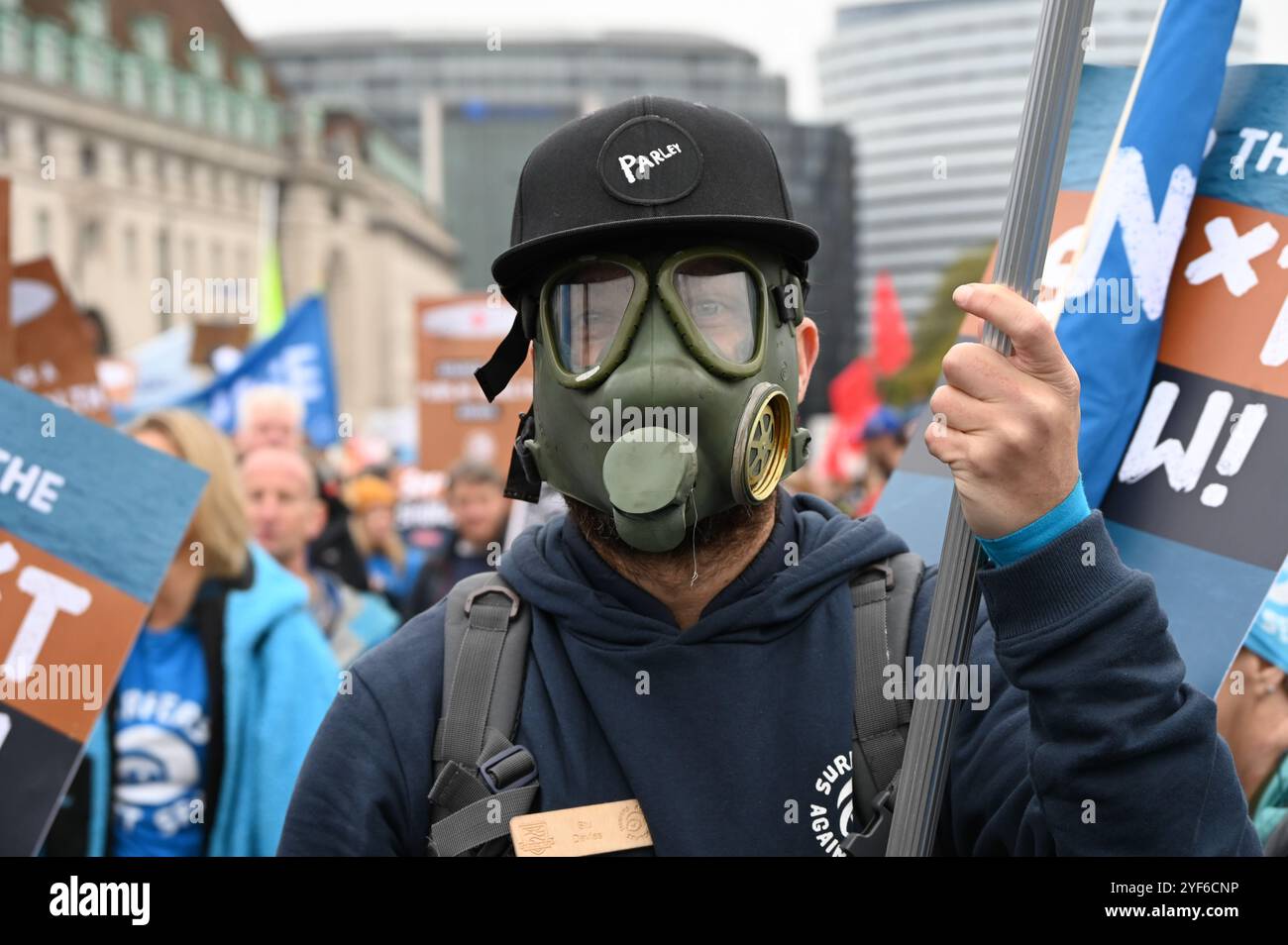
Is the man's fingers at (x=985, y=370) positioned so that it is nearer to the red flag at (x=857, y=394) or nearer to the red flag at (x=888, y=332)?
the red flag at (x=857, y=394)

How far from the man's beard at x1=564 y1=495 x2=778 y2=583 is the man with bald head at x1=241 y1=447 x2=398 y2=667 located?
13.6 ft

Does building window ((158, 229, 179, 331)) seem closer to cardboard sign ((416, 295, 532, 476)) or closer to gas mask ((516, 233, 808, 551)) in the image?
cardboard sign ((416, 295, 532, 476))

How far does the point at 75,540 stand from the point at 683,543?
160 centimetres

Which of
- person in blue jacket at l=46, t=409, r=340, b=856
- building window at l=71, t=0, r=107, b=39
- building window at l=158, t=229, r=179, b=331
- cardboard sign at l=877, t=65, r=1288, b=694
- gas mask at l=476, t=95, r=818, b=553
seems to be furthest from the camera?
building window at l=158, t=229, r=179, b=331

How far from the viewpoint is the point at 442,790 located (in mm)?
2020

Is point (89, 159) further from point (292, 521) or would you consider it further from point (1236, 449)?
point (1236, 449)

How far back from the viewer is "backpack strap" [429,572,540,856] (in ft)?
6.51

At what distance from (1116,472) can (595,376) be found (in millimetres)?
1201

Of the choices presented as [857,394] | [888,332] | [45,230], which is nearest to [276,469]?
[857,394]

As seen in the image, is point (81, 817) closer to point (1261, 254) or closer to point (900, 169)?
point (1261, 254)

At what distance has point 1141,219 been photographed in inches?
109

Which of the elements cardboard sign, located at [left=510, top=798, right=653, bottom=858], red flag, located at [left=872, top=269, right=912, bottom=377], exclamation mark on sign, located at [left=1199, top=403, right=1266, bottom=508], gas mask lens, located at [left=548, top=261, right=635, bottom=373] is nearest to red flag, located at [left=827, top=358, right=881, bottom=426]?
red flag, located at [left=872, top=269, right=912, bottom=377]

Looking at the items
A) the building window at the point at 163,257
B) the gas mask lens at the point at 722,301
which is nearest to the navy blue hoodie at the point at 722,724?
the gas mask lens at the point at 722,301
